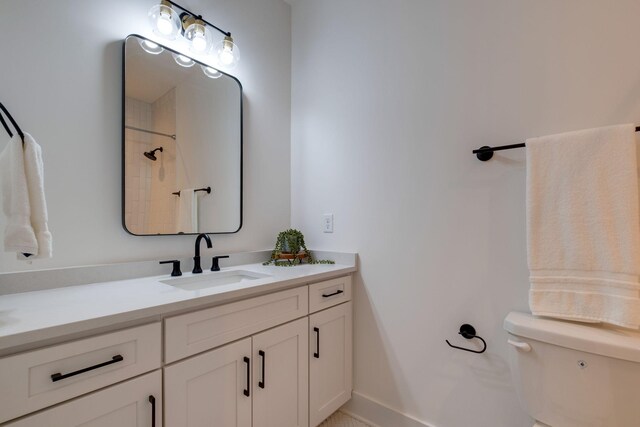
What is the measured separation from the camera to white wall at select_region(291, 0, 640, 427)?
1185 millimetres

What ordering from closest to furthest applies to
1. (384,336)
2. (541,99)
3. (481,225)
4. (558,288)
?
(558,288), (541,99), (481,225), (384,336)

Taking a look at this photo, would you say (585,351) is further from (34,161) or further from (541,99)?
(34,161)

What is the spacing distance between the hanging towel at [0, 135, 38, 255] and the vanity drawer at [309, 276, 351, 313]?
104 centimetres

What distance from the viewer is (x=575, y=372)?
38.9 inches

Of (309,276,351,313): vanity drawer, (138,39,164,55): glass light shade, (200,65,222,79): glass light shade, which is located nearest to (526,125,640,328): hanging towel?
(309,276,351,313): vanity drawer

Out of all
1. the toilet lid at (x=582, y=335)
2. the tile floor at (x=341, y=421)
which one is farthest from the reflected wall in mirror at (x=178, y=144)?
the toilet lid at (x=582, y=335)

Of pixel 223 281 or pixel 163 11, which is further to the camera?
pixel 223 281

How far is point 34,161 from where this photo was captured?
2.92 feet

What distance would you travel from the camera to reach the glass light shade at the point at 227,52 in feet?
5.49

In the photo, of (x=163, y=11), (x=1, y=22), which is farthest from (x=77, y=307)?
(x=163, y=11)

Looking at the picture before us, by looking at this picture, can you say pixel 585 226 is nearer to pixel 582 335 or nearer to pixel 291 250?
pixel 582 335

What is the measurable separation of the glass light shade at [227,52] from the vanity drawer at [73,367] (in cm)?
143

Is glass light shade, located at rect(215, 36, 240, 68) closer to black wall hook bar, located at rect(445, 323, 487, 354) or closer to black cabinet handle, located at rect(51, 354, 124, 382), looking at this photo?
black cabinet handle, located at rect(51, 354, 124, 382)

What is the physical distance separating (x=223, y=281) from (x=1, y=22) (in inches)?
51.6
